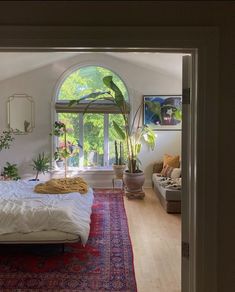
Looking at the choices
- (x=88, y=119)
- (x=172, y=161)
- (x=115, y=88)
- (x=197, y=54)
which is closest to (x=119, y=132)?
(x=115, y=88)

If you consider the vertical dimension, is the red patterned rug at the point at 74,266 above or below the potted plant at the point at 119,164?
below

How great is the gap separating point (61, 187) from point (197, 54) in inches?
146

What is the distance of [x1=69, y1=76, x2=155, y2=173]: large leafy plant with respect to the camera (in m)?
5.99

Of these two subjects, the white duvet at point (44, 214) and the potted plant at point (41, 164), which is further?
the potted plant at point (41, 164)

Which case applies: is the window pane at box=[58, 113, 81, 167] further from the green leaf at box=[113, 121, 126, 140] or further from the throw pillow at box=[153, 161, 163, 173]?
the throw pillow at box=[153, 161, 163, 173]

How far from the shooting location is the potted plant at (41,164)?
7.09 m

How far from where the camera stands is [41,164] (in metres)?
7.09

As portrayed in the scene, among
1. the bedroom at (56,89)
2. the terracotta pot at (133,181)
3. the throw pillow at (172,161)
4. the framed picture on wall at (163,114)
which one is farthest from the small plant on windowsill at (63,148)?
the throw pillow at (172,161)

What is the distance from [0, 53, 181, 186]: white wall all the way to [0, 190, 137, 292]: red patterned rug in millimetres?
3421

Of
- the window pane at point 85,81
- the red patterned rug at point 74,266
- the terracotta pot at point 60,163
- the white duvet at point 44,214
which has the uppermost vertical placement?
the window pane at point 85,81

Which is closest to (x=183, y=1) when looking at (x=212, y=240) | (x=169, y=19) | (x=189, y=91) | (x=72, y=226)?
(x=169, y=19)

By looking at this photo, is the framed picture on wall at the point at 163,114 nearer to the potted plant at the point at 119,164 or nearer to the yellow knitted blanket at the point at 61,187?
the potted plant at the point at 119,164

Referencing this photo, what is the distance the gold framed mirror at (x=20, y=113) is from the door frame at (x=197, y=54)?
19.4ft

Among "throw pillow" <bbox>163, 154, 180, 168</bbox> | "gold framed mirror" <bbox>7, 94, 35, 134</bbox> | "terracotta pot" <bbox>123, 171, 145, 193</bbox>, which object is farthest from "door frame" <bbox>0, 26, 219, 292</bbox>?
"gold framed mirror" <bbox>7, 94, 35, 134</bbox>
